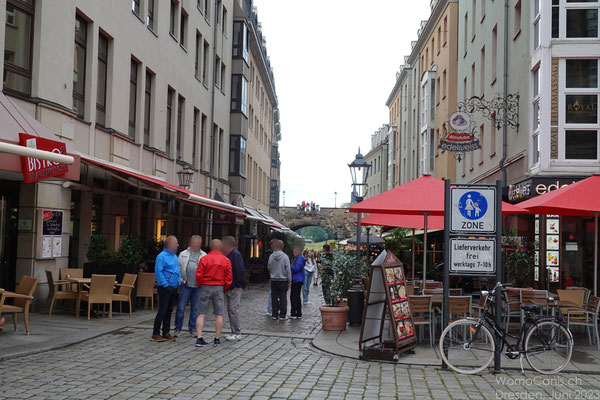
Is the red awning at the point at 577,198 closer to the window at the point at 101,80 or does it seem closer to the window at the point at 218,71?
the window at the point at 101,80

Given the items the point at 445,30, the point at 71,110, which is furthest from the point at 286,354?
the point at 445,30

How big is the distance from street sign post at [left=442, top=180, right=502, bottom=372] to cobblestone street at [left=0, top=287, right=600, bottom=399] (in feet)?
3.98

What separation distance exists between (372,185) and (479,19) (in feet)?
173

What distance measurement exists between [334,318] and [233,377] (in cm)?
482

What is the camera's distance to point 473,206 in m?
9.20

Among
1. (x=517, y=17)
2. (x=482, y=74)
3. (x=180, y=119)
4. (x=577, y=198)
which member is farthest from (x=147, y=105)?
(x=482, y=74)

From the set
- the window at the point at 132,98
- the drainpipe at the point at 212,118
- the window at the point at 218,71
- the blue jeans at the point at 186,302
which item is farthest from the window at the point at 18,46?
the window at the point at 218,71

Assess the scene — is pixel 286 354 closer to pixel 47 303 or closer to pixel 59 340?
pixel 59 340

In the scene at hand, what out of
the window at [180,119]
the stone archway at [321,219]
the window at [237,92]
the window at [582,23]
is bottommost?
the stone archway at [321,219]

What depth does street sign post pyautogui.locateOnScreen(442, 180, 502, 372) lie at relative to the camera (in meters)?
9.14

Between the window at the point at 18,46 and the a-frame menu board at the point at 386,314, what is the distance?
303 inches

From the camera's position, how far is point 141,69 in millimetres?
20406

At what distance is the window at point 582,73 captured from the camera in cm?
1875

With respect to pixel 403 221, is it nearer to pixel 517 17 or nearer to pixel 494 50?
pixel 517 17
